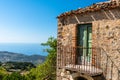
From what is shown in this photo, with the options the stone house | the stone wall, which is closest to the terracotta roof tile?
the stone house

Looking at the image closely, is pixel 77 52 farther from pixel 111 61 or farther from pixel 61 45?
pixel 111 61

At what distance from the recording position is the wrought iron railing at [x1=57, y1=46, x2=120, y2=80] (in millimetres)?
9672

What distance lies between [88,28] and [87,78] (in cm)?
229

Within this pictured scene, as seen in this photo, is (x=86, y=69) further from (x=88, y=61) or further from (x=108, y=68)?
(x=108, y=68)

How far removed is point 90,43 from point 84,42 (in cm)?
39

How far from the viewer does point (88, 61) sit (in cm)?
1084

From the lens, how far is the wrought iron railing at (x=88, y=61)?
9.67 meters

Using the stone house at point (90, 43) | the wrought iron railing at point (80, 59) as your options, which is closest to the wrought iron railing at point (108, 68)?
the stone house at point (90, 43)

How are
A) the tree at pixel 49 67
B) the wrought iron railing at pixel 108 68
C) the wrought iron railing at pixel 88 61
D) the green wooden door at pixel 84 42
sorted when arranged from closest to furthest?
the wrought iron railing at pixel 108 68
the wrought iron railing at pixel 88 61
the green wooden door at pixel 84 42
the tree at pixel 49 67

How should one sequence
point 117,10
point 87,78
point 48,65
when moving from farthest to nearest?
point 48,65 → point 87,78 → point 117,10

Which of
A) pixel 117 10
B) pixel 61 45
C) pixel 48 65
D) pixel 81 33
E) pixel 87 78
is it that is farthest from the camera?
pixel 48 65

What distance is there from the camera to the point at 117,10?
9414 millimetres

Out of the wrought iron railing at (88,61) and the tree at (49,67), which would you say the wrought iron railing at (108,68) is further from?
the tree at (49,67)

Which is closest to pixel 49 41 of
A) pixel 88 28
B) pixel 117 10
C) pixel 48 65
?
pixel 48 65
